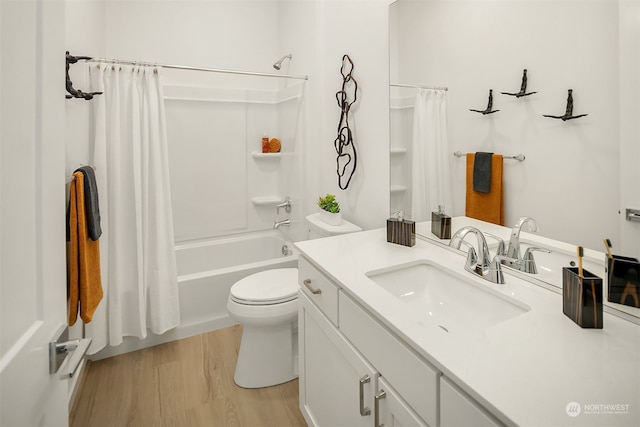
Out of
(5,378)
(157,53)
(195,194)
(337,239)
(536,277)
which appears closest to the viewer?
(5,378)

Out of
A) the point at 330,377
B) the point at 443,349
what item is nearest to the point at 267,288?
the point at 330,377

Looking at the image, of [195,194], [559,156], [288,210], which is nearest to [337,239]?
[559,156]

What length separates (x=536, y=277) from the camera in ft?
3.52

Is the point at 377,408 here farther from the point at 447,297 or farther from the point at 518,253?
the point at 518,253

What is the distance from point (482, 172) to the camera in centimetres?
128

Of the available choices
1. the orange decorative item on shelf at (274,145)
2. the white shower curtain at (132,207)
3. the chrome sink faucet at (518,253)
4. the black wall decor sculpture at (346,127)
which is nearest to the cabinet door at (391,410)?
the chrome sink faucet at (518,253)

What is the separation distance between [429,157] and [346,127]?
765 millimetres

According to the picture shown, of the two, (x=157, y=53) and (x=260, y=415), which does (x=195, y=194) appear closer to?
(x=157, y=53)

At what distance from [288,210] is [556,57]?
230 cm

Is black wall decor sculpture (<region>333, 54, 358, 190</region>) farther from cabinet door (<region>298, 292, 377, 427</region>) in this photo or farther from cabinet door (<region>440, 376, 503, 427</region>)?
cabinet door (<region>440, 376, 503, 427</region>)

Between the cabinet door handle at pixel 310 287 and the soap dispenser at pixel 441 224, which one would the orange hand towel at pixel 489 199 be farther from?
the cabinet door handle at pixel 310 287

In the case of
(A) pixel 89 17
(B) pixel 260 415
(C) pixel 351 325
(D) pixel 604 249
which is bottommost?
(B) pixel 260 415

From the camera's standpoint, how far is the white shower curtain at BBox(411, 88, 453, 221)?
1441mm

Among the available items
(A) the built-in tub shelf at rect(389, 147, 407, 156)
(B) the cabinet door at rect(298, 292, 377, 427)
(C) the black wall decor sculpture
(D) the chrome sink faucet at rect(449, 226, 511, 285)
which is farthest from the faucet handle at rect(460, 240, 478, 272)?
(C) the black wall decor sculpture
